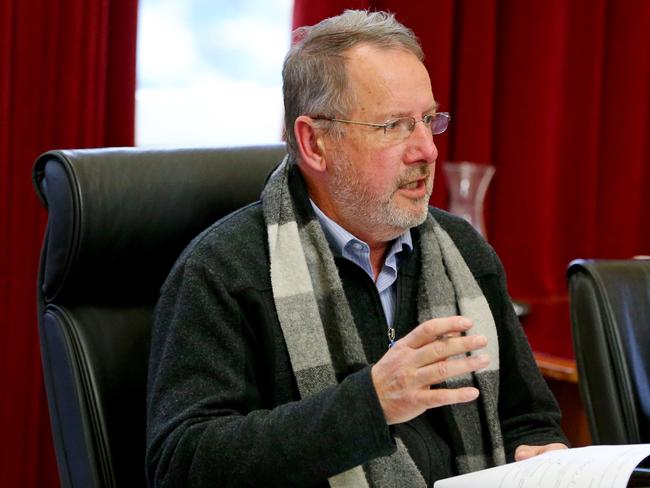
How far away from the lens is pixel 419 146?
5.40ft

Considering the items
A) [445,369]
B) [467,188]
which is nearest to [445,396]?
[445,369]

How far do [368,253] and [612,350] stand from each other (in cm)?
45

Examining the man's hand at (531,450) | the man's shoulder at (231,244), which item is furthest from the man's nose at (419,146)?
the man's hand at (531,450)

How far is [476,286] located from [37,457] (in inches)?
48.8

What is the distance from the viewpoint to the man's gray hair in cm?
166

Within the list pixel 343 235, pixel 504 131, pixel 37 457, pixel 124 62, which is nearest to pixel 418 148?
pixel 343 235

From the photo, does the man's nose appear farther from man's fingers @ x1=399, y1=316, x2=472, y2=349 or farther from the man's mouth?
man's fingers @ x1=399, y1=316, x2=472, y2=349

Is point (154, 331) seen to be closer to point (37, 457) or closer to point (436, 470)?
point (436, 470)

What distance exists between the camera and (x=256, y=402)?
1.51 metres

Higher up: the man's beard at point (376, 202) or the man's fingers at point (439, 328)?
the man's beard at point (376, 202)

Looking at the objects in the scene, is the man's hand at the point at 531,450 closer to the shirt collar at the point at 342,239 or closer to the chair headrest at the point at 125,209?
the shirt collar at the point at 342,239

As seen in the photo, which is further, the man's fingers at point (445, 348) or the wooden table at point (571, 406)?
the wooden table at point (571, 406)

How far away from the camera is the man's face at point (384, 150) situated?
1.64m

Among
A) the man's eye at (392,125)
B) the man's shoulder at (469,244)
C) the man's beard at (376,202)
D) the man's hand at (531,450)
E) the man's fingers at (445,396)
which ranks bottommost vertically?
the man's hand at (531,450)
